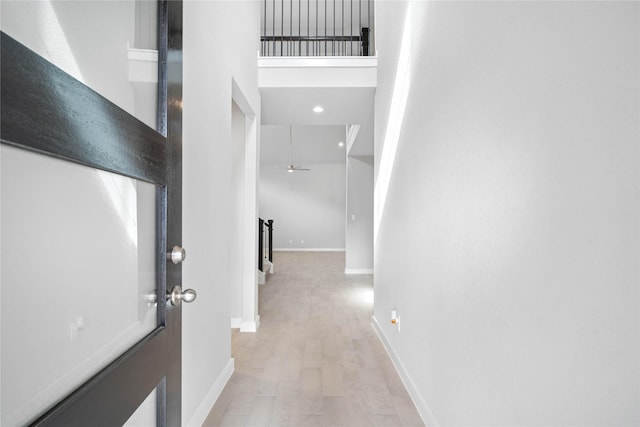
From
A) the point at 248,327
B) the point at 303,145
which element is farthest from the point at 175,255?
the point at 303,145

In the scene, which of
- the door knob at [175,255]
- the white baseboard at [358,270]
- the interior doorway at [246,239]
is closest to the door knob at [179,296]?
the door knob at [175,255]

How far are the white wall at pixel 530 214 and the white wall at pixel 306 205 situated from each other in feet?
28.5

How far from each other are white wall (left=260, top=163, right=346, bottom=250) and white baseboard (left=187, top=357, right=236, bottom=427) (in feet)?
26.9

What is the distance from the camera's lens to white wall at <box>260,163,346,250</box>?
10.6 metres

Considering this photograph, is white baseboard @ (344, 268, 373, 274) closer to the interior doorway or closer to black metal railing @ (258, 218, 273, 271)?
black metal railing @ (258, 218, 273, 271)

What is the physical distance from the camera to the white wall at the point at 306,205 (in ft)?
34.7

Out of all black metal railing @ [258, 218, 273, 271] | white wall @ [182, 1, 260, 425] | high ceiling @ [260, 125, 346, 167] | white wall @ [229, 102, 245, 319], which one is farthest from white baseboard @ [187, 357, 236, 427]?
high ceiling @ [260, 125, 346, 167]

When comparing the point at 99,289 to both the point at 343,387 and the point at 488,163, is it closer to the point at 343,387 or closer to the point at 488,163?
the point at 488,163

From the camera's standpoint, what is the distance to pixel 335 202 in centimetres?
1062

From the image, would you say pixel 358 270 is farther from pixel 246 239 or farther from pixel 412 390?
pixel 412 390

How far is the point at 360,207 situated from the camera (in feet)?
22.6

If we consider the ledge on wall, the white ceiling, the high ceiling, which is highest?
the high ceiling

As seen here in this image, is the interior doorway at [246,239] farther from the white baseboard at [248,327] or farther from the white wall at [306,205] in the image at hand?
the white wall at [306,205]

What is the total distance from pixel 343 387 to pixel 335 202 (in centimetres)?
851
